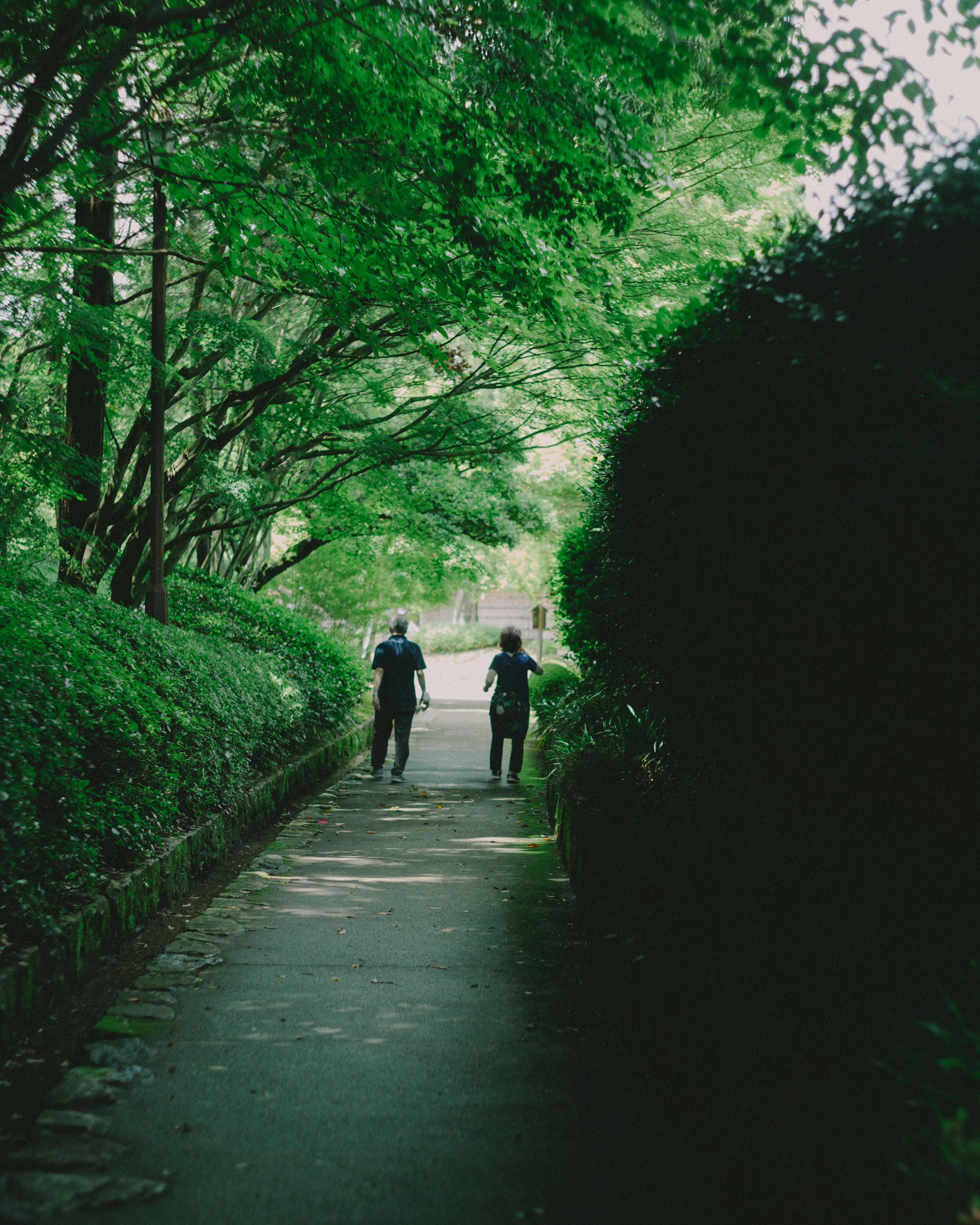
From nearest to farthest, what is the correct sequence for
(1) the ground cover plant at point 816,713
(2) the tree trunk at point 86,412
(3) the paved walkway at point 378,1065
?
(1) the ground cover plant at point 816,713, (3) the paved walkway at point 378,1065, (2) the tree trunk at point 86,412

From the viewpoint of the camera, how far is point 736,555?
4.79 meters

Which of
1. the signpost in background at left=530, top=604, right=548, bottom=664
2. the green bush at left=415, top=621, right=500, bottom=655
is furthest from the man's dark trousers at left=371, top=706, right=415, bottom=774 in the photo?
the green bush at left=415, top=621, right=500, bottom=655

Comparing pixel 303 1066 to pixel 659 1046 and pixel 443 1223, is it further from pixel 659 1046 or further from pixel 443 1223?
pixel 659 1046

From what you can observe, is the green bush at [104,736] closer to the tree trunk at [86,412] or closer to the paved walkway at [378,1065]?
the paved walkway at [378,1065]

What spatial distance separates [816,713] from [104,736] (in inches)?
155

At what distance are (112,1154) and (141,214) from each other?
469 inches

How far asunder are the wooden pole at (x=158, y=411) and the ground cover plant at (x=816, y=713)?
7251mm

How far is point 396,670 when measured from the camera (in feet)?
36.9

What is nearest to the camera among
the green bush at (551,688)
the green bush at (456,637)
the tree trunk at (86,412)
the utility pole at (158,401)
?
the utility pole at (158,401)

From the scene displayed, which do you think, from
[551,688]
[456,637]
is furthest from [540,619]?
[456,637]

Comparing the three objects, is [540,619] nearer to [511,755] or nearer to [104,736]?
[511,755]

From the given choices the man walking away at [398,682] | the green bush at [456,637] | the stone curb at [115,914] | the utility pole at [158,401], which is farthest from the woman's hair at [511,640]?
the green bush at [456,637]

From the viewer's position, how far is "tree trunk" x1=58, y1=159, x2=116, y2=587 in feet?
35.2

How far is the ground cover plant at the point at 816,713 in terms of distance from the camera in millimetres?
2588
